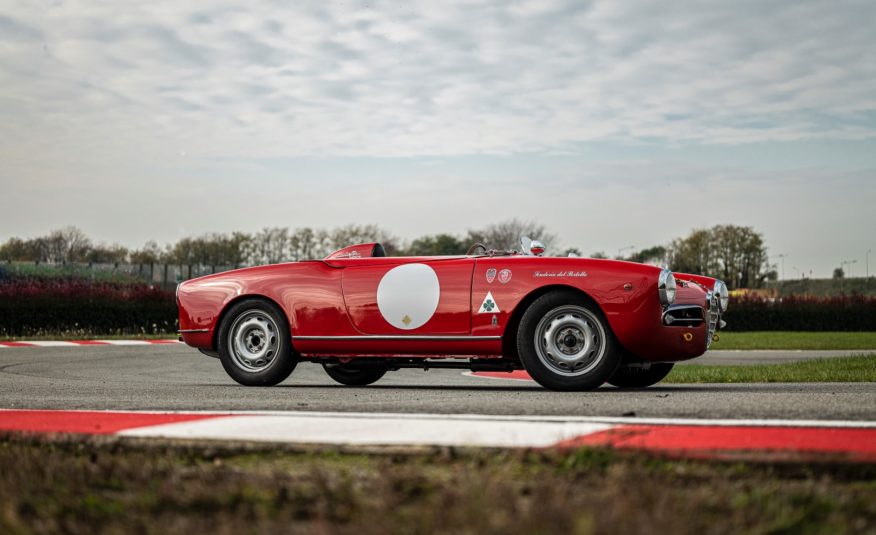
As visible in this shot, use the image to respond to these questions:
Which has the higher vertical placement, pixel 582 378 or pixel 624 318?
pixel 624 318

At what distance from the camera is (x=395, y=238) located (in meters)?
91.4

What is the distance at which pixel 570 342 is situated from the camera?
766 centimetres

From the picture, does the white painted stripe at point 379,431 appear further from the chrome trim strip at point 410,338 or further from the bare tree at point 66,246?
the bare tree at point 66,246

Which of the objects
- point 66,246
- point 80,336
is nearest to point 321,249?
point 66,246

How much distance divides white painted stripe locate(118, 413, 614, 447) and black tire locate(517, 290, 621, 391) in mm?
2663

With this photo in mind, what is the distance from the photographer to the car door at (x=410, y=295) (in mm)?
8047

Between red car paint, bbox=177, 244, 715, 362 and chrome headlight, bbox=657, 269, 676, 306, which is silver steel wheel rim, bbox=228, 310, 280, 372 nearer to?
red car paint, bbox=177, 244, 715, 362

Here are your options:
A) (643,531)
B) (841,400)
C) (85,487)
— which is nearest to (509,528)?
(643,531)

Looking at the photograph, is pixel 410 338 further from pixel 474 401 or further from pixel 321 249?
pixel 321 249

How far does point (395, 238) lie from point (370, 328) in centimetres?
8311

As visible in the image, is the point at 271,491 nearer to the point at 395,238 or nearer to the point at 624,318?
the point at 624,318

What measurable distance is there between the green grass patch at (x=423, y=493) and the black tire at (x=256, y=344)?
4771 millimetres

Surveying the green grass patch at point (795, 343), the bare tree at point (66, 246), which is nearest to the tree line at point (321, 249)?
the bare tree at point (66, 246)

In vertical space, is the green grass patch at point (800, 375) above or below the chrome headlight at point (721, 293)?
below
